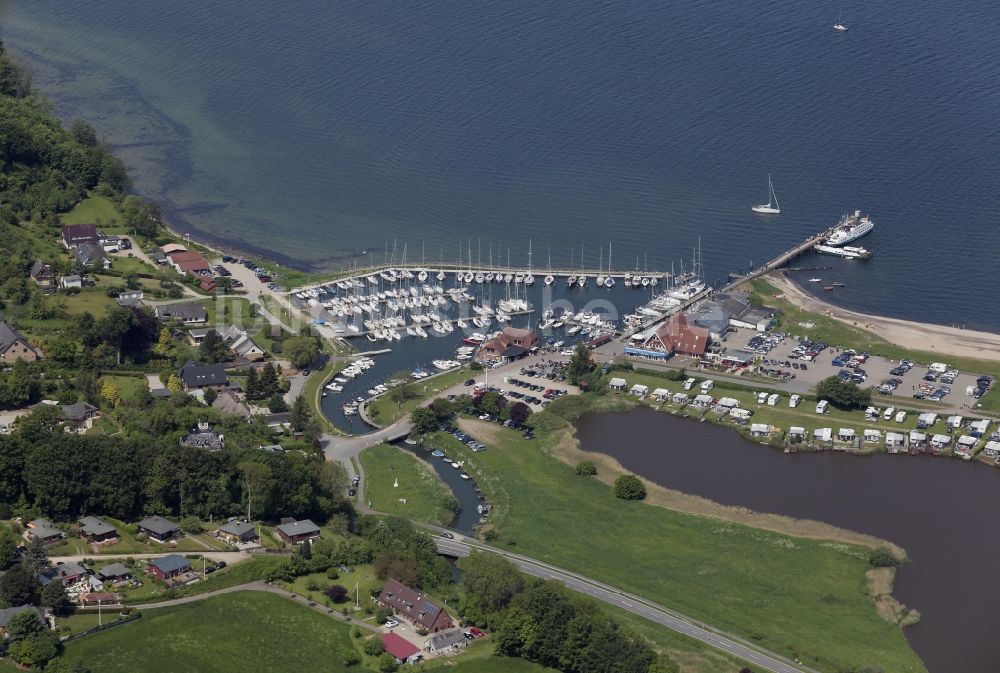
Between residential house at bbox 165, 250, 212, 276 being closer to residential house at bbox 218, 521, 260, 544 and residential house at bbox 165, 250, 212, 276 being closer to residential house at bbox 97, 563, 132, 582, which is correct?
residential house at bbox 218, 521, 260, 544

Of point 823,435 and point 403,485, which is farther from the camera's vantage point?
point 823,435

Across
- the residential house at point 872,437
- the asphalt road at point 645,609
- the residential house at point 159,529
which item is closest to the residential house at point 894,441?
the residential house at point 872,437

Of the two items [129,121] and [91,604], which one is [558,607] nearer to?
[91,604]

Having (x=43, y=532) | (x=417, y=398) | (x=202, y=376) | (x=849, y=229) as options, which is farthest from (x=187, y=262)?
(x=849, y=229)

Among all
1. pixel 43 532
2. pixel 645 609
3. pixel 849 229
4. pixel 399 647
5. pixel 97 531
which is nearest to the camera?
pixel 399 647

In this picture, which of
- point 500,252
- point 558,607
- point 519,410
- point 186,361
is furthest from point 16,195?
point 558,607

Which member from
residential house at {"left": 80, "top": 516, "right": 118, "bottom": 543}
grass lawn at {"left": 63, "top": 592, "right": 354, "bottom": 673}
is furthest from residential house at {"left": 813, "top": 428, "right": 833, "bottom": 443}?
residential house at {"left": 80, "top": 516, "right": 118, "bottom": 543}

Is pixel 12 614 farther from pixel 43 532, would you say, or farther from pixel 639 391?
pixel 639 391
